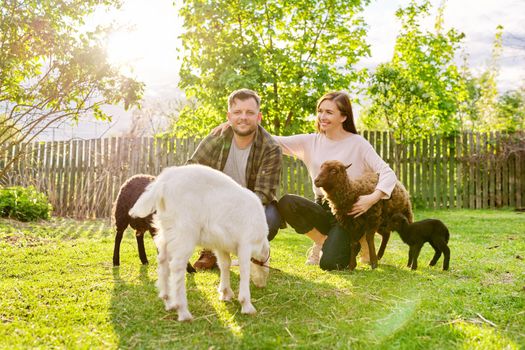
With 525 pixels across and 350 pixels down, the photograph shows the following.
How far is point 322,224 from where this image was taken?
5109 millimetres

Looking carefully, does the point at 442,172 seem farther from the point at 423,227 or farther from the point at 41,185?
the point at 41,185

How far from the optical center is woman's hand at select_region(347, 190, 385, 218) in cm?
451

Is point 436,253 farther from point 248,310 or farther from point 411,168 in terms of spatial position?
point 411,168

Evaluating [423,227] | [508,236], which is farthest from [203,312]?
[508,236]

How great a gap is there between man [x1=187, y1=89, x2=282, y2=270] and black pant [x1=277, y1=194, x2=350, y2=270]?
0.20m

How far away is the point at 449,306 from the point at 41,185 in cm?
1116

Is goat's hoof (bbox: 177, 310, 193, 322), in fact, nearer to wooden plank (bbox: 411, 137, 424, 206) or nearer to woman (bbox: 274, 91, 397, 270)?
woman (bbox: 274, 91, 397, 270)

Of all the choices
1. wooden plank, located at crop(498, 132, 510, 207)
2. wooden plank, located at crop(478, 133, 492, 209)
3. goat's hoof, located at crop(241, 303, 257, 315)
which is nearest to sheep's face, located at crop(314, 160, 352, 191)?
goat's hoof, located at crop(241, 303, 257, 315)

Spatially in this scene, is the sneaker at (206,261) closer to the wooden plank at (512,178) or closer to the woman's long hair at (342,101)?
the woman's long hair at (342,101)

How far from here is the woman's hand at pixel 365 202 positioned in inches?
178

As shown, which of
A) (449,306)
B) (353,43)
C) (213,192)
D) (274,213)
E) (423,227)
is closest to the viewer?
(213,192)

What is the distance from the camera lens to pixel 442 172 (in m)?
12.6

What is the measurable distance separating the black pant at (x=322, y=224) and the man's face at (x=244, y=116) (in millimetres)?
920

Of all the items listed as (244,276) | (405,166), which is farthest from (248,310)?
(405,166)
